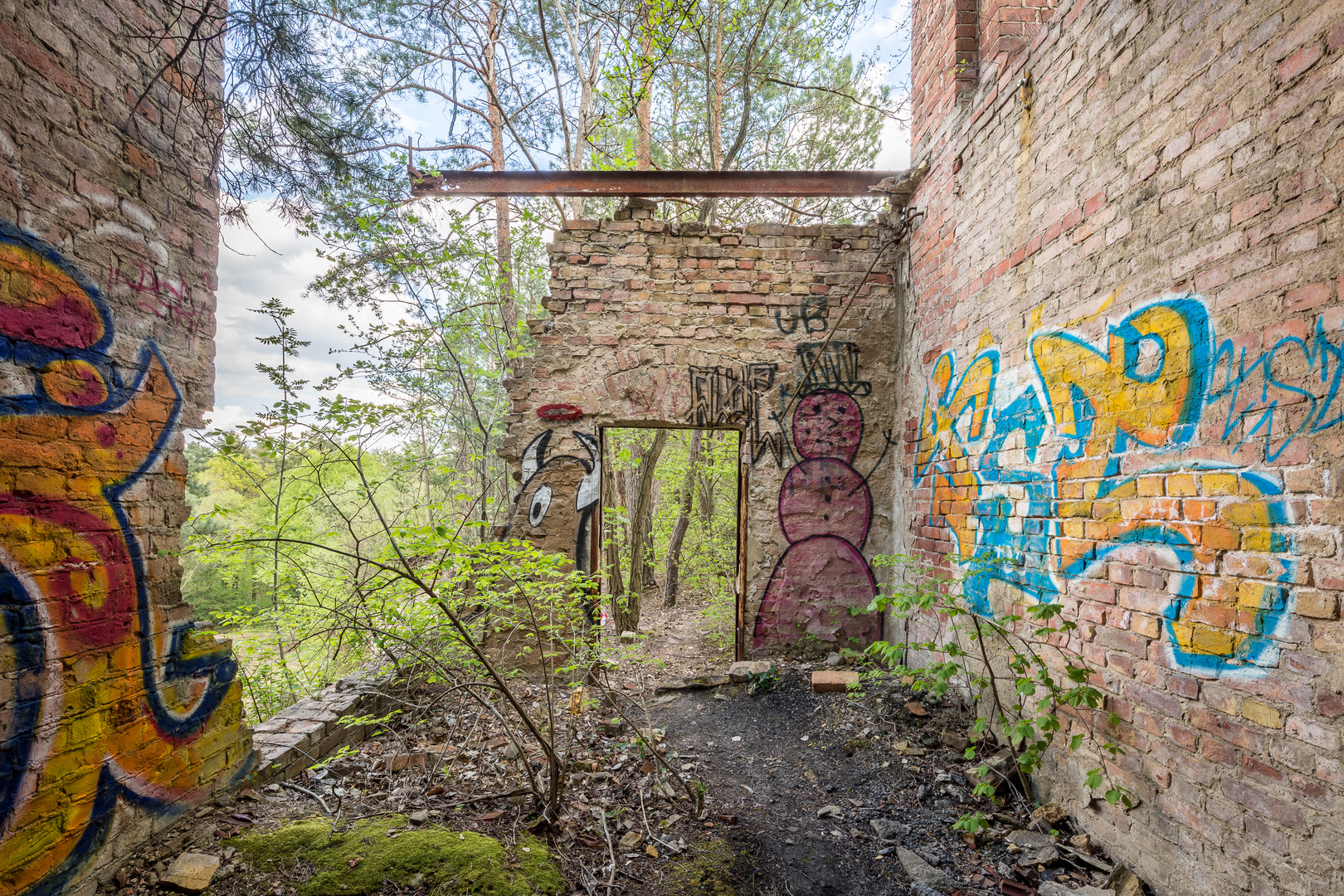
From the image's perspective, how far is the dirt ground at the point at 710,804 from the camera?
2.21 metres

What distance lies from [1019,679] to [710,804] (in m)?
1.58

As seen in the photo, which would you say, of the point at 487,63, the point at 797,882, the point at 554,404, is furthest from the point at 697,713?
the point at 487,63

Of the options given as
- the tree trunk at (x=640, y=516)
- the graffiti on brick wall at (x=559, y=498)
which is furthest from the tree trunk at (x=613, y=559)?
the graffiti on brick wall at (x=559, y=498)

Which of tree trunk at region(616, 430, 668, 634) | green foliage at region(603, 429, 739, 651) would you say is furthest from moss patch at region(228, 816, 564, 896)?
tree trunk at region(616, 430, 668, 634)

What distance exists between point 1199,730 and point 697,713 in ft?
8.90

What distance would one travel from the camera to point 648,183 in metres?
4.44

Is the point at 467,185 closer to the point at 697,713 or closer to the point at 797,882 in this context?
the point at 697,713

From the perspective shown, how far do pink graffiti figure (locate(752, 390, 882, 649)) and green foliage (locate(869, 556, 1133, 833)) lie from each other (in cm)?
89

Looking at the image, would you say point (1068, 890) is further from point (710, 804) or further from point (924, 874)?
point (710, 804)

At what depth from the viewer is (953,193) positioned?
3.75m

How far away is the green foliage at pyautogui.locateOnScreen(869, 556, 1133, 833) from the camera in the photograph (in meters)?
2.30

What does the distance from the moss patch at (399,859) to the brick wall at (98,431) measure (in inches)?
17.8

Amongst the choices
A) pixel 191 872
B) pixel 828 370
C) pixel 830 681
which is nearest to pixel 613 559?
pixel 830 681

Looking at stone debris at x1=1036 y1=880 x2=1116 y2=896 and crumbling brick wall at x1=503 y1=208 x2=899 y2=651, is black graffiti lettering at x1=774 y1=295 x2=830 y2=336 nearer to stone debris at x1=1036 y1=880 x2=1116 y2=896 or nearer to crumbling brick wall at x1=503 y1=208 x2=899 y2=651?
crumbling brick wall at x1=503 y1=208 x2=899 y2=651
